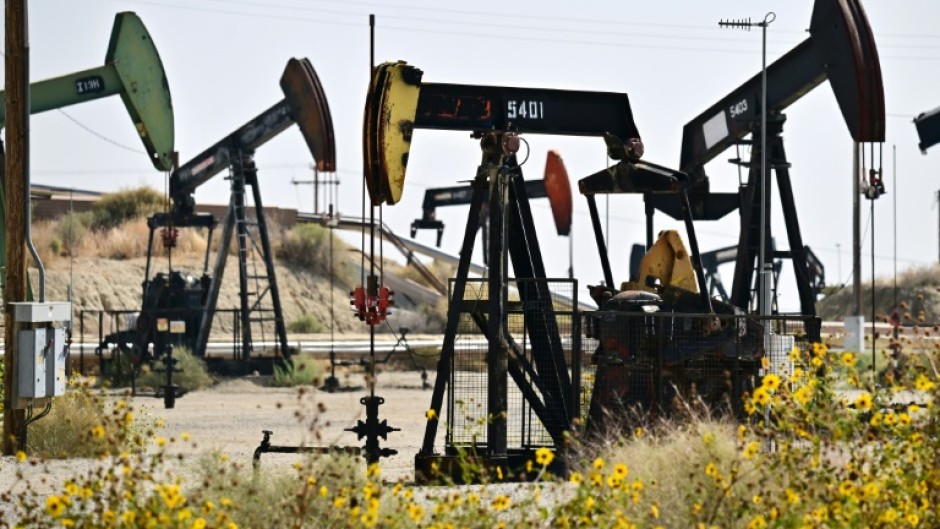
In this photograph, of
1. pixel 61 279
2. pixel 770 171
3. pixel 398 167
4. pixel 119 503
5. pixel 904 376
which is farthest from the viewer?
pixel 61 279

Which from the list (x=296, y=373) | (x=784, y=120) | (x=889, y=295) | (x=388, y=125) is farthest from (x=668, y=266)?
(x=889, y=295)

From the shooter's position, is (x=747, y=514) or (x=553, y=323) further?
(x=553, y=323)

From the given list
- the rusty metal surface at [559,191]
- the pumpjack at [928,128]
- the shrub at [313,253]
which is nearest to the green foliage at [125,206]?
the shrub at [313,253]

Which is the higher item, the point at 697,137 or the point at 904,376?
the point at 697,137

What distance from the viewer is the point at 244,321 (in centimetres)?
2983

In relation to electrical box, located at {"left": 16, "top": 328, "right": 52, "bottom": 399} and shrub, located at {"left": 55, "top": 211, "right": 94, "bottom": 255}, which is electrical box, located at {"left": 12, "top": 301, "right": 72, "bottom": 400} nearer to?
electrical box, located at {"left": 16, "top": 328, "right": 52, "bottom": 399}

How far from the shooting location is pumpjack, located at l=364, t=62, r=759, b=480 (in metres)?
13.1

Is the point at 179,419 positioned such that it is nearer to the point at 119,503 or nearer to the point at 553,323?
the point at 553,323

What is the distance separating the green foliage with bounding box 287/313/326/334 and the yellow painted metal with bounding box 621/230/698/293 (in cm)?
3674

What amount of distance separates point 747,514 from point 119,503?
2658 mm

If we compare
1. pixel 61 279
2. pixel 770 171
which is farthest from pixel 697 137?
pixel 61 279

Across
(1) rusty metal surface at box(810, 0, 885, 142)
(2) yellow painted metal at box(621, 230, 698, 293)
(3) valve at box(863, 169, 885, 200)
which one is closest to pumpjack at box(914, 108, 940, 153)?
(3) valve at box(863, 169, 885, 200)

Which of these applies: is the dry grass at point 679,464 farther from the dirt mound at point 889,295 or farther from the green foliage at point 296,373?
the dirt mound at point 889,295

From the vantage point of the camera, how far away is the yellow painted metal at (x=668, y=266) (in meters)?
14.1
